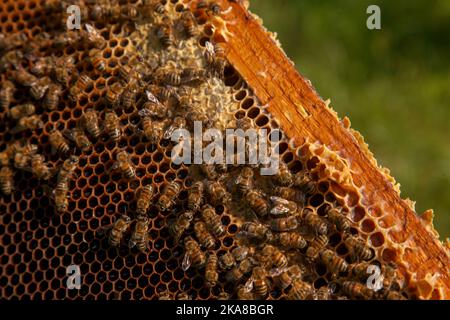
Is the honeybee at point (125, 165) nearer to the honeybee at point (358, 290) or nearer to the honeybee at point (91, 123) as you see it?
the honeybee at point (91, 123)

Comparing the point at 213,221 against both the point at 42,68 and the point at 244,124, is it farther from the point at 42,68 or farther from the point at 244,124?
the point at 42,68

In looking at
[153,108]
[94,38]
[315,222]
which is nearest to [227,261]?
[315,222]

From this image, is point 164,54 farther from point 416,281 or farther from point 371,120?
point 371,120

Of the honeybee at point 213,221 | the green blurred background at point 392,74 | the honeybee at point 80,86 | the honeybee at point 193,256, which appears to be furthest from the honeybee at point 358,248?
the green blurred background at point 392,74

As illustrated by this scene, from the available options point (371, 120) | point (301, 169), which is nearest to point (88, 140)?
point (301, 169)

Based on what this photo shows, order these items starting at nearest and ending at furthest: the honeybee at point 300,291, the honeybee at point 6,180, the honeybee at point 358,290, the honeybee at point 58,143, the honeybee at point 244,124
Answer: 1. the honeybee at point 358,290
2. the honeybee at point 300,291
3. the honeybee at point 244,124
4. the honeybee at point 58,143
5. the honeybee at point 6,180

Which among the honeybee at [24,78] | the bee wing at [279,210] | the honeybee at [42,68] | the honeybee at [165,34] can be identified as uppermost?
the honeybee at [165,34]

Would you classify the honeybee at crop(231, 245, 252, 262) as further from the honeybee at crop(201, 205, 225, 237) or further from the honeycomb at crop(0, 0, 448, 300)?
the honeybee at crop(201, 205, 225, 237)

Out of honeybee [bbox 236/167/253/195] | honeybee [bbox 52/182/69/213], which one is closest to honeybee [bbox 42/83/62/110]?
honeybee [bbox 52/182/69/213]
